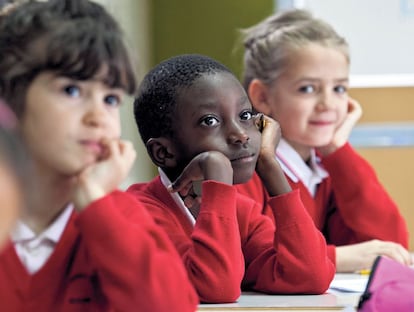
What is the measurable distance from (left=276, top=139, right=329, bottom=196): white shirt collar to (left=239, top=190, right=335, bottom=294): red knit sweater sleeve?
421 millimetres

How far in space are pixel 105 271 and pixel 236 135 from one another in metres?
0.44

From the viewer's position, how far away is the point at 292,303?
1.23 meters

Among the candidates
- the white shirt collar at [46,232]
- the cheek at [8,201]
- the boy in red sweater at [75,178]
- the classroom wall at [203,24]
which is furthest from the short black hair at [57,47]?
the classroom wall at [203,24]

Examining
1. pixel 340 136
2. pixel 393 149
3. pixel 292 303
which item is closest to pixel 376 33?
pixel 393 149

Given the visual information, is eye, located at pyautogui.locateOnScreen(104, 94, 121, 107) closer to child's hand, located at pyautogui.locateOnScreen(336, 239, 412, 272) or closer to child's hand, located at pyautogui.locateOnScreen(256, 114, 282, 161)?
child's hand, located at pyautogui.locateOnScreen(256, 114, 282, 161)

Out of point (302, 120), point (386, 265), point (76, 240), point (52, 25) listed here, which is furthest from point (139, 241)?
point (302, 120)

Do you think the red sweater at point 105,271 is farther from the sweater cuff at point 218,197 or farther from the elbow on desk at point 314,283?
the elbow on desk at point 314,283

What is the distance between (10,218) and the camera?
2.16 ft

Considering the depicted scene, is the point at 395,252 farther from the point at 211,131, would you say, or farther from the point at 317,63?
the point at 211,131

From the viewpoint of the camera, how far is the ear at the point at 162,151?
1285mm

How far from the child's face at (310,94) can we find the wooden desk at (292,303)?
527 millimetres

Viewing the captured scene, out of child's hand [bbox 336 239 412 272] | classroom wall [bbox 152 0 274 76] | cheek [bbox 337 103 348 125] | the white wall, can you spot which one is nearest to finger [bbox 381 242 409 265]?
child's hand [bbox 336 239 412 272]

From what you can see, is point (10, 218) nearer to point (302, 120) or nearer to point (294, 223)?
point (294, 223)

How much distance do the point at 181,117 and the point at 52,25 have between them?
403mm
